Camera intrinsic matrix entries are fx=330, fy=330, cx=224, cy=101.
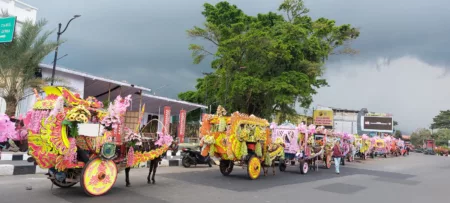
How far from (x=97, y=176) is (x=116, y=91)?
16.6 m

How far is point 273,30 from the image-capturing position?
2659 centimetres

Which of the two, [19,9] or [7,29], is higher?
[19,9]

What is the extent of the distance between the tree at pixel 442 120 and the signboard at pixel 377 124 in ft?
118

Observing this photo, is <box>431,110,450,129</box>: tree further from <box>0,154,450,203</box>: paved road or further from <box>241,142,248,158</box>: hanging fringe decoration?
<box>241,142,248,158</box>: hanging fringe decoration

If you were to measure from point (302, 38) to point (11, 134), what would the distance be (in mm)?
20463

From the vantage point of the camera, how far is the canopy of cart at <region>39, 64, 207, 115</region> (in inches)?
763

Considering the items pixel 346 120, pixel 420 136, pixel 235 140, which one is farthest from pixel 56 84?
pixel 420 136

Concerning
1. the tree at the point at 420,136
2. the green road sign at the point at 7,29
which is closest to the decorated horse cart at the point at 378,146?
the green road sign at the point at 7,29

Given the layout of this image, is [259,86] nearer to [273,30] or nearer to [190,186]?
[273,30]

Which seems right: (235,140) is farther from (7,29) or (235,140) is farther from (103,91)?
(103,91)

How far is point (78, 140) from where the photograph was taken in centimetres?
747

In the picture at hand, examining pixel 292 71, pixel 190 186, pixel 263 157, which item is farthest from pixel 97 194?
pixel 292 71

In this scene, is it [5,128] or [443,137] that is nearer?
[5,128]

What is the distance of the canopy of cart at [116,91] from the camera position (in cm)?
1939
